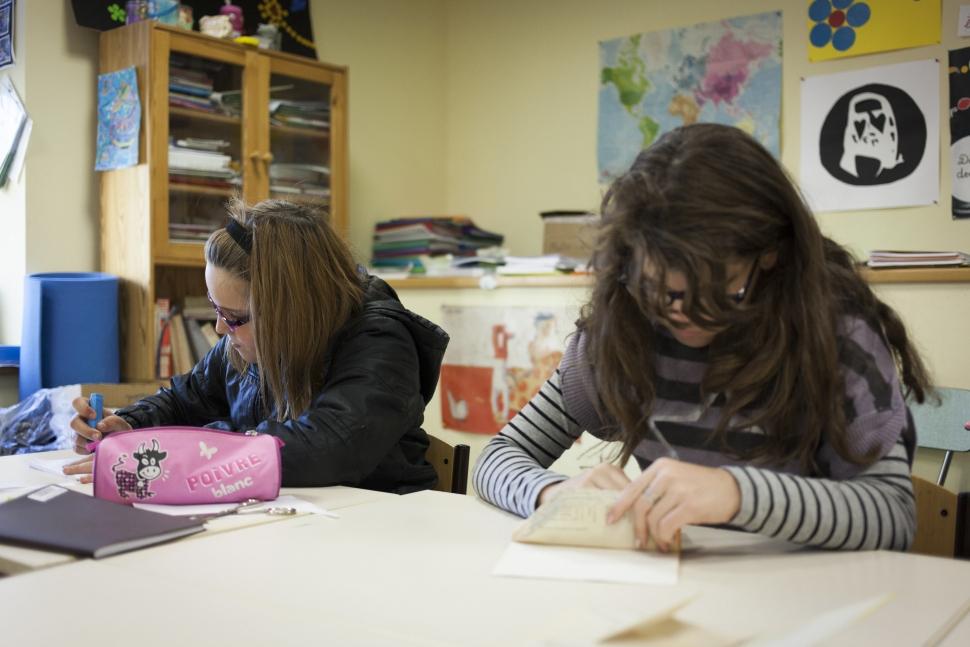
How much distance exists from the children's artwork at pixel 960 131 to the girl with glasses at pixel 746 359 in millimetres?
1967

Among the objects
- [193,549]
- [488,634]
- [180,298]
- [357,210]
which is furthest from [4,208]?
[488,634]

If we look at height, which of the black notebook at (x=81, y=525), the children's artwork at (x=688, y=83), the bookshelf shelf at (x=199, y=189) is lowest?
the black notebook at (x=81, y=525)

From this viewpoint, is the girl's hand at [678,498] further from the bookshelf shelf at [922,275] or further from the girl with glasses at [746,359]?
the bookshelf shelf at [922,275]

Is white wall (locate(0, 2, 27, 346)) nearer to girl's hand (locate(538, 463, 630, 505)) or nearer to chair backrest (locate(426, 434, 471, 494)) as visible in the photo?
chair backrest (locate(426, 434, 471, 494))

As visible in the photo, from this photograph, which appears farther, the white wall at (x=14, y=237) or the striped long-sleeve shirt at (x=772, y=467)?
the white wall at (x=14, y=237)

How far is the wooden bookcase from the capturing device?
310 cm

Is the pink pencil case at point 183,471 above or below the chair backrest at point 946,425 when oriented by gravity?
above

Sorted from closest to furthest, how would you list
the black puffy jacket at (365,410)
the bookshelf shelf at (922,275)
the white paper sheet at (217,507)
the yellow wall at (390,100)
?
the white paper sheet at (217,507) → the black puffy jacket at (365,410) → the bookshelf shelf at (922,275) → the yellow wall at (390,100)

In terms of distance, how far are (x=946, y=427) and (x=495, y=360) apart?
1.41 metres

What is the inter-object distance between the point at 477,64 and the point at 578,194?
0.84 meters

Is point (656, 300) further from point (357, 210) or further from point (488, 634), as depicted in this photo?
point (357, 210)

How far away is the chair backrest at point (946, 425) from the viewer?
2.35 m

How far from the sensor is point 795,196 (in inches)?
46.3

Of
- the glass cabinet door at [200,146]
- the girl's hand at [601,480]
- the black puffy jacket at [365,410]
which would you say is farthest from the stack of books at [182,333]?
the girl's hand at [601,480]
